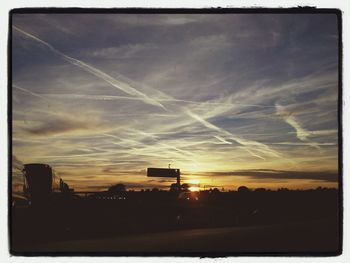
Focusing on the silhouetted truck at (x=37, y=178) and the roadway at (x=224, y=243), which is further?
the silhouetted truck at (x=37, y=178)

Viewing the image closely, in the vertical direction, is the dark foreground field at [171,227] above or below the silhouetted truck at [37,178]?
below

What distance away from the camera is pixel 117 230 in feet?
15.3

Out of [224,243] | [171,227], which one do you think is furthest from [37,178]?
[224,243]

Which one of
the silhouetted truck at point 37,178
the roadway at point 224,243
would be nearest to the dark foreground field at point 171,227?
the roadway at point 224,243

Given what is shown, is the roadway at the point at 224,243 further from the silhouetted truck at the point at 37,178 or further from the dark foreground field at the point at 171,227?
the silhouetted truck at the point at 37,178

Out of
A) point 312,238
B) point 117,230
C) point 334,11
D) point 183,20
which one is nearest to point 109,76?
point 183,20

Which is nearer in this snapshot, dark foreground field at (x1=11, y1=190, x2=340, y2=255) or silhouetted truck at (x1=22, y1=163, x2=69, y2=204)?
dark foreground field at (x1=11, y1=190, x2=340, y2=255)

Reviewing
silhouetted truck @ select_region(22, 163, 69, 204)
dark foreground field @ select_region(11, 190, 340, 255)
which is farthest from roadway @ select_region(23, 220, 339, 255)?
silhouetted truck @ select_region(22, 163, 69, 204)

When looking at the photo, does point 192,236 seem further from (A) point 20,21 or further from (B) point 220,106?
(A) point 20,21

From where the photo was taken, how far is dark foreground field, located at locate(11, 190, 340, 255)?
161 inches

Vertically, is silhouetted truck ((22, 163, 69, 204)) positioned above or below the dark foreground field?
above

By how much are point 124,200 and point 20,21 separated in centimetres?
249

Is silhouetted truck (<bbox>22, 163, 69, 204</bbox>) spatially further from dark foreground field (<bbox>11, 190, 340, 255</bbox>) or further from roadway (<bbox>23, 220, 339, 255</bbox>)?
roadway (<bbox>23, 220, 339, 255</bbox>)

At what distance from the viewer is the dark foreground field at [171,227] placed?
13.4ft
